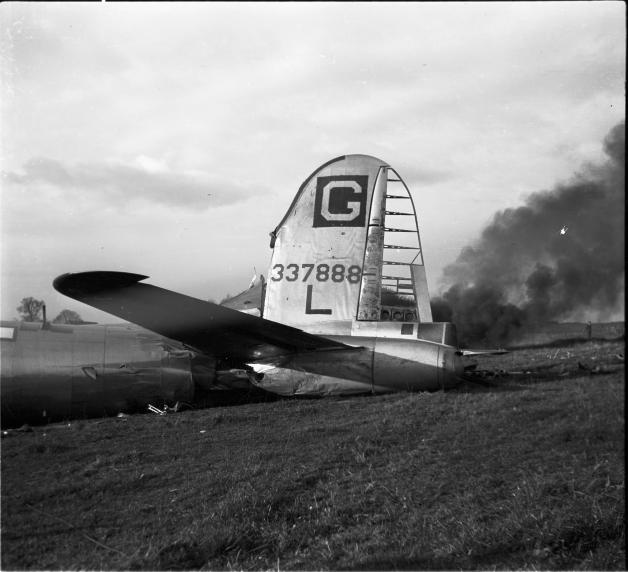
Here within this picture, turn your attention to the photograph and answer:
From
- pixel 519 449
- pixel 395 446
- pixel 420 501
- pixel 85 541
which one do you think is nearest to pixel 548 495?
pixel 519 449

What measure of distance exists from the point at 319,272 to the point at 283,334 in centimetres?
162

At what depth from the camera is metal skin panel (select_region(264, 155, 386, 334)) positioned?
30.9 feet

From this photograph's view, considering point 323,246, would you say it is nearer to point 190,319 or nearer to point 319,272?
point 319,272

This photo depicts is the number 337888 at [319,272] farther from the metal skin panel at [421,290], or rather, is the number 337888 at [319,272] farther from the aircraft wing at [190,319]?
the aircraft wing at [190,319]

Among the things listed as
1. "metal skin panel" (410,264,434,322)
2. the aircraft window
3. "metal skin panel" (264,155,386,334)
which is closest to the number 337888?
"metal skin panel" (264,155,386,334)

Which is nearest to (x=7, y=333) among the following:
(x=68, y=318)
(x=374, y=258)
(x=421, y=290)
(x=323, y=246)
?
(x=68, y=318)

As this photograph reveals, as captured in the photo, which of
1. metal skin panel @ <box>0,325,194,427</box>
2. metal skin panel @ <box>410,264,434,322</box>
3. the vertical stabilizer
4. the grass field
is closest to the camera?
the grass field

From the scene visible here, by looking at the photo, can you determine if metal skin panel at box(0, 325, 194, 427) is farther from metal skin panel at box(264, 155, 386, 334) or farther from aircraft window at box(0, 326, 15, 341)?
metal skin panel at box(264, 155, 386, 334)

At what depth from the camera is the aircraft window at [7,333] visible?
7.76 m

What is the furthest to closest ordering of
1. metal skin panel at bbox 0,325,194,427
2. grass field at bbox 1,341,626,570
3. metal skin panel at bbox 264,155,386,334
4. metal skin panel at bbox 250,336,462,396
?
1. metal skin panel at bbox 264,155,386,334
2. metal skin panel at bbox 250,336,462,396
3. metal skin panel at bbox 0,325,194,427
4. grass field at bbox 1,341,626,570

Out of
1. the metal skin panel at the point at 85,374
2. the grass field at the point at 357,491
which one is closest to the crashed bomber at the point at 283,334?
the metal skin panel at the point at 85,374

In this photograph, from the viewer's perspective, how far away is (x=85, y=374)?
8.02 metres

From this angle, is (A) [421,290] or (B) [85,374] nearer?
(B) [85,374]

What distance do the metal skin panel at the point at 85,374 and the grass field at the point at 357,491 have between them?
1243mm
